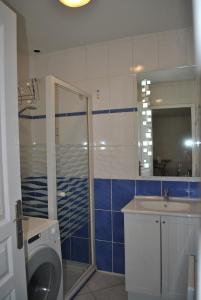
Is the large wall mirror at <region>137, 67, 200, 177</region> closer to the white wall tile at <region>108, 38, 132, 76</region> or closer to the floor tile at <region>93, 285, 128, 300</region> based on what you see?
the white wall tile at <region>108, 38, 132, 76</region>

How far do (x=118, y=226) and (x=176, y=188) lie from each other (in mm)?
724

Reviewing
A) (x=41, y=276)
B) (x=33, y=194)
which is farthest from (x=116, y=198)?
(x=41, y=276)

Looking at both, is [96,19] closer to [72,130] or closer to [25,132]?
[72,130]

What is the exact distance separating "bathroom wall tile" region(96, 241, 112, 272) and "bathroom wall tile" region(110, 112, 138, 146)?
109cm

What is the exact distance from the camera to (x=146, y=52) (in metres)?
2.39

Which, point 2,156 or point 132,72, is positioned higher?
point 132,72

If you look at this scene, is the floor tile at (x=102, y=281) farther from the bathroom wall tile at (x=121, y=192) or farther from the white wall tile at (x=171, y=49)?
the white wall tile at (x=171, y=49)

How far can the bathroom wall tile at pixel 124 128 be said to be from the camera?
8.04 ft

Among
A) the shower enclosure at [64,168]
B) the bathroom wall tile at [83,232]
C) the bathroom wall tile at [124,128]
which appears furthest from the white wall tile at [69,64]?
the bathroom wall tile at [83,232]

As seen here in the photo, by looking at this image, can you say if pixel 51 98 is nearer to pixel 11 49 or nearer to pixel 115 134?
pixel 11 49

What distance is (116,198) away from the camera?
2.54 m

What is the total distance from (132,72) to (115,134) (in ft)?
2.11

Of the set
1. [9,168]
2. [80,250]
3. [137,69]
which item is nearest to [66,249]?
[80,250]

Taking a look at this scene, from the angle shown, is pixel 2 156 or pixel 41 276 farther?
pixel 41 276
